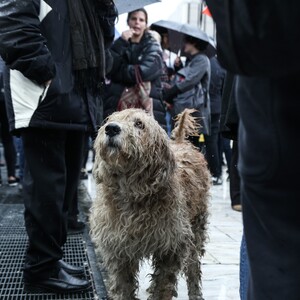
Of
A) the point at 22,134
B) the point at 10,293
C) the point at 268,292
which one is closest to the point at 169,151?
the point at 22,134

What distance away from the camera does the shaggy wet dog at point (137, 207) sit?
9.57 ft

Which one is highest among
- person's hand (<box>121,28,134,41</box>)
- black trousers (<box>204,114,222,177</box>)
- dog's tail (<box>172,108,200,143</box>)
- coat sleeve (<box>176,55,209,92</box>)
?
person's hand (<box>121,28,134,41</box>)

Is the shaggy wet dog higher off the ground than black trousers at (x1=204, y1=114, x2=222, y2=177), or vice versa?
the shaggy wet dog

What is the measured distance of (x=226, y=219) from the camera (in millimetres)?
6180

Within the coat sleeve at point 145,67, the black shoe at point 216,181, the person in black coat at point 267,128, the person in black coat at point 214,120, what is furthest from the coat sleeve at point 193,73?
the person in black coat at point 267,128

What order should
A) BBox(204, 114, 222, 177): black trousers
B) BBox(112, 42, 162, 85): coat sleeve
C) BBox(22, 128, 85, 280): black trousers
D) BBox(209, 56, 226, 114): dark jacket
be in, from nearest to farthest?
1. BBox(22, 128, 85, 280): black trousers
2. BBox(112, 42, 162, 85): coat sleeve
3. BBox(204, 114, 222, 177): black trousers
4. BBox(209, 56, 226, 114): dark jacket

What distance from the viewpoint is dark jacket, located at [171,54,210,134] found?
7172 mm

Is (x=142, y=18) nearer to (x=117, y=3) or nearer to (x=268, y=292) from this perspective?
(x=117, y=3)

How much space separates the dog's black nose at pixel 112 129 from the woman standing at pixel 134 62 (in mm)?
2841

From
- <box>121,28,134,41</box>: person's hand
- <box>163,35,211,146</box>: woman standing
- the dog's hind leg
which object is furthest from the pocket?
Result: <box>163,35,211,146</box>: woman standing

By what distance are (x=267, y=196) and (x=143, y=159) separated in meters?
1.70

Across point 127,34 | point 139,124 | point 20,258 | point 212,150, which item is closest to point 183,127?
point 139,124

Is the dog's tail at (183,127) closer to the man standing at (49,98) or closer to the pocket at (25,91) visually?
the man standing at (49,98)

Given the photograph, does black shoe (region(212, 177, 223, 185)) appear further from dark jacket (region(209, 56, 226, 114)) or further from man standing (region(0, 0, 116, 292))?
man standing (region(0, 0, 116, 292))
